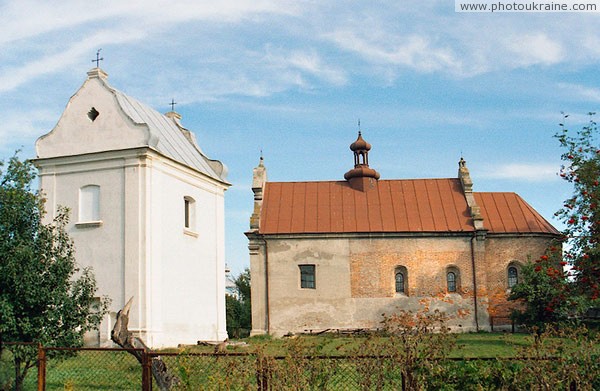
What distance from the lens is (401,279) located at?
30.2m

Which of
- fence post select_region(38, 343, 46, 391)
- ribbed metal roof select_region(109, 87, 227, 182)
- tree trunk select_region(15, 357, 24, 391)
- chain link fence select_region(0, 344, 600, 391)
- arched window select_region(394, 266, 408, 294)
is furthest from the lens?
arched window select_region(394, 266, 408, 294)

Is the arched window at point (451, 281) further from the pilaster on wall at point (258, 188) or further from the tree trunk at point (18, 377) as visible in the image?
the tree trunk at point (18, 377)

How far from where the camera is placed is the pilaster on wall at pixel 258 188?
3034 centimetres

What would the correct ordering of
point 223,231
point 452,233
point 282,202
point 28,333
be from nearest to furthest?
point 28,333, point 223,231, point 452,233, point 282,202

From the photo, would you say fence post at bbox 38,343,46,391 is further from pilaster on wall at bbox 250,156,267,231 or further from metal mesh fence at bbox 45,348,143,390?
pilaster on wall at bbox 250,156,267,231

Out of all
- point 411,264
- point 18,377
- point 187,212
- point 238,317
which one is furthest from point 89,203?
point 238,317

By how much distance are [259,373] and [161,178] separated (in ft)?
41.0

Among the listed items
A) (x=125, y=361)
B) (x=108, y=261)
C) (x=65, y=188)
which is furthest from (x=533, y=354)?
(x=65, y=188)

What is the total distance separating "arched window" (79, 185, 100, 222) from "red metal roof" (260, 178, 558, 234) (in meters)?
11.7

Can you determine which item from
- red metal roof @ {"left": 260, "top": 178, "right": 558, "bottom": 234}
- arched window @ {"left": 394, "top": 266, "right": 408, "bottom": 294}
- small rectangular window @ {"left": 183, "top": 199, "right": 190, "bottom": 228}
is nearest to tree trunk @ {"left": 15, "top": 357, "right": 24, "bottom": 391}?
small rectangular window @ {"left": 183, "top": 199, "right": 190, "bottom": 228}

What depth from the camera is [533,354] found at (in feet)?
25.6

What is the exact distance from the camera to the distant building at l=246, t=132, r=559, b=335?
1161 inches

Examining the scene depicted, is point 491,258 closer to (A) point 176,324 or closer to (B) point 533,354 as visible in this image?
(A) point 176,324

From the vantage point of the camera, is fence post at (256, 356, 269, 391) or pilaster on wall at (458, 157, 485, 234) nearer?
fence post at (256, 356, 269, 391)
